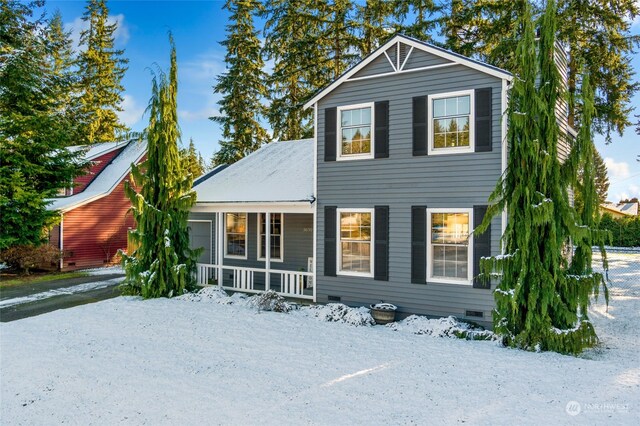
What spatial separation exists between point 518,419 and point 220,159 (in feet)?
75.1

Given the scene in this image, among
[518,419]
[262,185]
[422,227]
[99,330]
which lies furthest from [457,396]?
[262,185]

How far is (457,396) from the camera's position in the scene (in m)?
5.41

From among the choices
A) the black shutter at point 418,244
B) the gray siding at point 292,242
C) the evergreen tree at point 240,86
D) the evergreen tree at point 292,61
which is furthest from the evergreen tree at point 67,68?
the black shutter at point 418,244

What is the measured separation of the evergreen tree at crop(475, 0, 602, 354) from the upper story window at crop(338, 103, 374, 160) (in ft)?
11.7

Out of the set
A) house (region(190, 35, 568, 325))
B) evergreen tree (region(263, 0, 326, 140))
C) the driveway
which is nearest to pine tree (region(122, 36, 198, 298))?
the driveway

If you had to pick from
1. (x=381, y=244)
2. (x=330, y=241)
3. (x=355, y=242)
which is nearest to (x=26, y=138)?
(x=330, y=241)

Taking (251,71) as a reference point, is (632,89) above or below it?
below

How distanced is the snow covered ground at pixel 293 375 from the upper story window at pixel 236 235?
4.96m

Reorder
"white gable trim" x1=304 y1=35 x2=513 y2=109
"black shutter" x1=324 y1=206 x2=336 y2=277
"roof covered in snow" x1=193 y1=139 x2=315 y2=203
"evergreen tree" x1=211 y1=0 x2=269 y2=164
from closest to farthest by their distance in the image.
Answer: "white gable trim" x1=304 y1=35 x2=513 y2=109 < "black shutter" x1=324 y1=206 x2=336 y2=277 < "roof covered in snow" x1=193 y1=139 x2=315 y2=203 < "evergreen tree" x1=211 y1=0 x2=269 y2=164

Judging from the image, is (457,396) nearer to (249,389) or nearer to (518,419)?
(518,419)

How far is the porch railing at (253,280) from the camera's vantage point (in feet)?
36.7

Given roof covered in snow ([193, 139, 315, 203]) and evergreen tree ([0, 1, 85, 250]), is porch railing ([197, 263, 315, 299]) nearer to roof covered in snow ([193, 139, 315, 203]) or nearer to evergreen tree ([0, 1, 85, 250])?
roof covered in snow ([193, 139, 315, 203])

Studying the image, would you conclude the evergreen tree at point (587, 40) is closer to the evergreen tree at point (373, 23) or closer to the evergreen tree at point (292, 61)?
the evergreen tree at point (373, 23)

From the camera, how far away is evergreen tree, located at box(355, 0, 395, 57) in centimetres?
2022
